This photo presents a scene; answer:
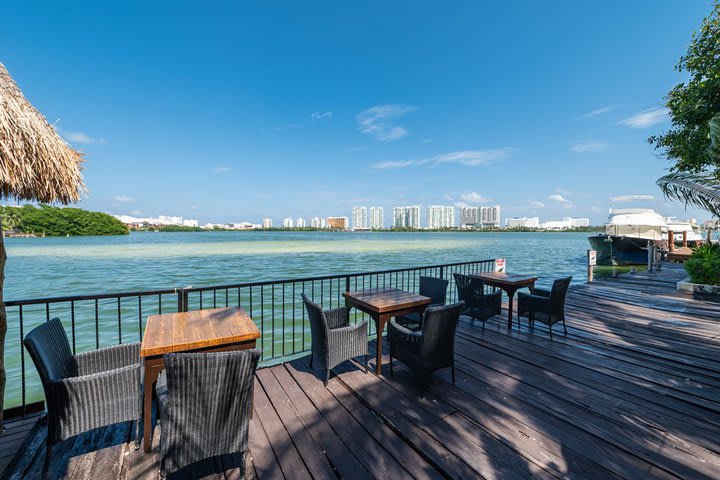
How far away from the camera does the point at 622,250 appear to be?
1966 centimetres

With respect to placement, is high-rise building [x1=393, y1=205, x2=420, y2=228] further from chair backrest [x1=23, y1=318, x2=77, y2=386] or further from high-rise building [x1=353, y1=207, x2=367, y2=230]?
chair backrest [x1=23, y1=318, x2=77, y2=386]

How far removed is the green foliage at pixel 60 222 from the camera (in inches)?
1843

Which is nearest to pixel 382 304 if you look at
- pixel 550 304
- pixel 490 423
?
pixel 490 423

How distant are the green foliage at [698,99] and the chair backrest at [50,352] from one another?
12.0m

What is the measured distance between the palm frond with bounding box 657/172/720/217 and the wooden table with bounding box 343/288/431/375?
486cm

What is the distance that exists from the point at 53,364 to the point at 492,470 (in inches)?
120

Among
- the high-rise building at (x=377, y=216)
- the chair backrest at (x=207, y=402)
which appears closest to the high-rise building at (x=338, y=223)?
the high-rise building at (x=377, y=216)

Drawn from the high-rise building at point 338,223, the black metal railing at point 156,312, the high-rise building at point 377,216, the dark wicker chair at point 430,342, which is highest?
the high-rise building at point 377,216

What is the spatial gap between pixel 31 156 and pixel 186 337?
1.93m

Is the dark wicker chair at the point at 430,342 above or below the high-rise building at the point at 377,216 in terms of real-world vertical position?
below

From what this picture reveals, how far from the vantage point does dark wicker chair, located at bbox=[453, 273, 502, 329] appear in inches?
177

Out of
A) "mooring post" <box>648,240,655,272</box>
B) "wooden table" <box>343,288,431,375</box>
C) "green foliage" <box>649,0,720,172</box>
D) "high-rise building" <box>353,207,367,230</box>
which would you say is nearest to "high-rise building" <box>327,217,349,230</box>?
"high-rise building" <box>353,207,367,230</box>

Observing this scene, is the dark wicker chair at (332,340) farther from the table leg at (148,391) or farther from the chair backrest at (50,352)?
the chair backrest at (50,352)

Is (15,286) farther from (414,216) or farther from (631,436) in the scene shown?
(414,216)
